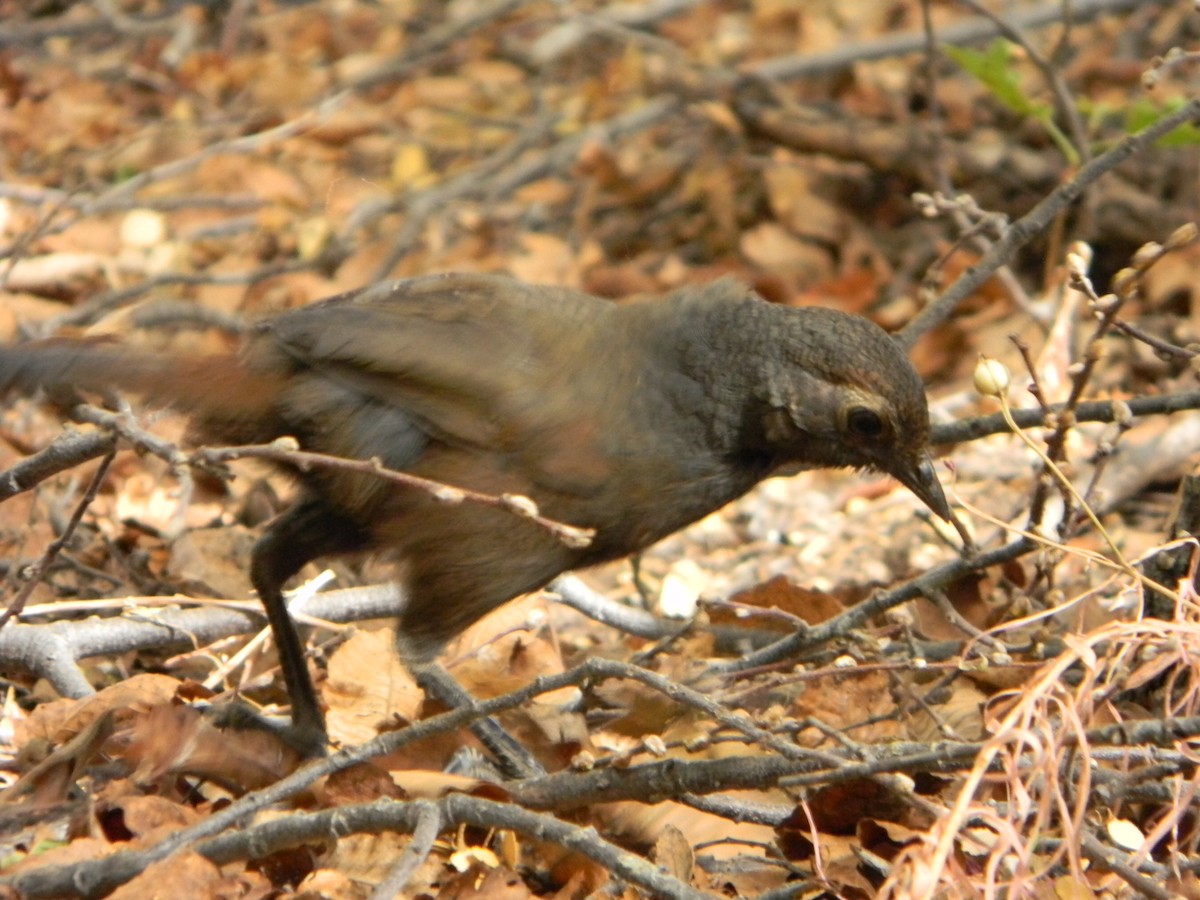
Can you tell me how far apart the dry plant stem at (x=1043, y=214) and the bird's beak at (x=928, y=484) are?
1.59 feet

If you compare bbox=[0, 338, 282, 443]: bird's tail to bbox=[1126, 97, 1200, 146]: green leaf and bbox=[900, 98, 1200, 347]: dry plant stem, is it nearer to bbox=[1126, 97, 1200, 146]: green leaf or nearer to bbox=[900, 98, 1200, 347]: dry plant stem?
bbox=[900, 98, 1200, 347]: dry plant stem

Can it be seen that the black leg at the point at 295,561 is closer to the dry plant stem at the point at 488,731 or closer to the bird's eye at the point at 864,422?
the dry plant stem at the point at 488,731

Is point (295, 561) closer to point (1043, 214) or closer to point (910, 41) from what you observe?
point (1043, 214)

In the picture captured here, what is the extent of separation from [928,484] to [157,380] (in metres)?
1.73

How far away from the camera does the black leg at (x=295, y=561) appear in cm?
373

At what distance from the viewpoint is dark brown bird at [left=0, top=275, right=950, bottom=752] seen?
342cm

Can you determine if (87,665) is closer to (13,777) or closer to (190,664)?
(190,664)

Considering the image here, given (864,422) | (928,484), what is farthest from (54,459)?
(928,484)

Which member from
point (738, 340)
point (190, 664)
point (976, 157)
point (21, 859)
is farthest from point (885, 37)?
point (21, 859)

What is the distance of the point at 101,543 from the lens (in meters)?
4.86

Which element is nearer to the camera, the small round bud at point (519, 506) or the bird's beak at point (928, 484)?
the small round bud at point (519, 506)

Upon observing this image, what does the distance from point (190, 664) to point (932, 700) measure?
Answer: 6.24 feet

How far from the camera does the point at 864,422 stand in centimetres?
358

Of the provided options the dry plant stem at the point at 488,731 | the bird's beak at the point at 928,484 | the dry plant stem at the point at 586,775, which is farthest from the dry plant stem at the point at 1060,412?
the dry plant stem at the point at 488,731
